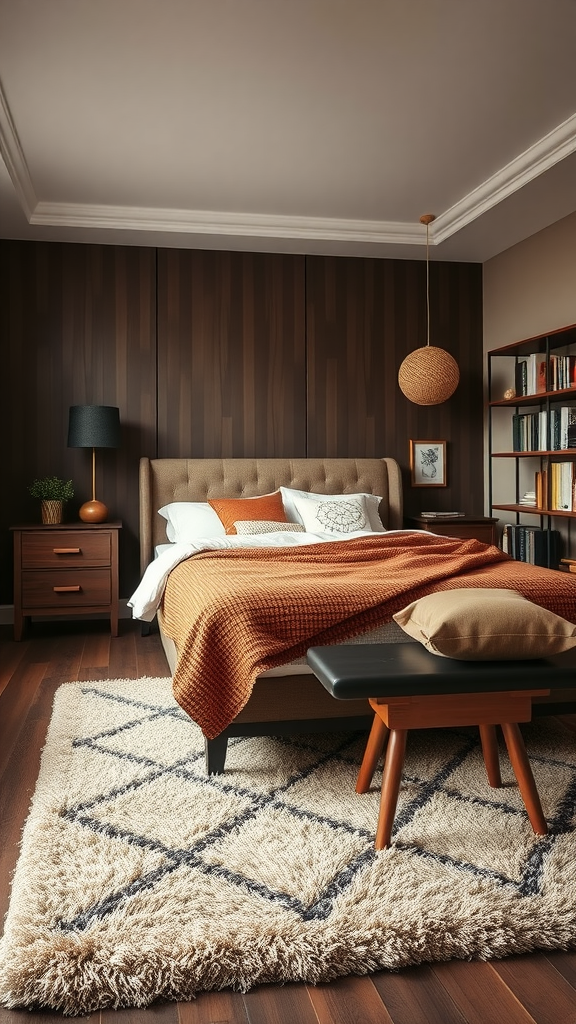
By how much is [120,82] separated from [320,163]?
1.27 metres

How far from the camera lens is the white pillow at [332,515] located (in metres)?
4.62

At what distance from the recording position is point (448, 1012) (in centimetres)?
143

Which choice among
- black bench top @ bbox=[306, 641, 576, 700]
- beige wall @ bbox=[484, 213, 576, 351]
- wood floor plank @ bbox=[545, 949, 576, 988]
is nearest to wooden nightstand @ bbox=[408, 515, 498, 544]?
beige wall @ bbox=[484, 213, 576, 351]

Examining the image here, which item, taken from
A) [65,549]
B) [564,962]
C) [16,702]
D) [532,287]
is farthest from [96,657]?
[532,287]

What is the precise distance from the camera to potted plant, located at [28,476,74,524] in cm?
480

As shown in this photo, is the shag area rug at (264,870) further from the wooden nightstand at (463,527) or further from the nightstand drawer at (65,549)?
the wooden nightstand at (463,527)

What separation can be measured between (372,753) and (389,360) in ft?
12.6

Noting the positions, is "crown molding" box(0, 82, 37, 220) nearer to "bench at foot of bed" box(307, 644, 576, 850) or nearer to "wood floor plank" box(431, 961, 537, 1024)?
"bench at foot of bed" box(307, 644, 576, 850)

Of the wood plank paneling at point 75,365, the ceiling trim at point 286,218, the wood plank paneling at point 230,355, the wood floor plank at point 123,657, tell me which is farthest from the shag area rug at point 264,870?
the ceiling trim at point 286,218

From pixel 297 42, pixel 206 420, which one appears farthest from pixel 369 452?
pixel 297 42

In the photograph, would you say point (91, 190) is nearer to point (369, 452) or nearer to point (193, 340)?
point (193, 340)

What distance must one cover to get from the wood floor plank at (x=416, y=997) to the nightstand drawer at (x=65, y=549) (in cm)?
349

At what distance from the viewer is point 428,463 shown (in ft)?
18.7

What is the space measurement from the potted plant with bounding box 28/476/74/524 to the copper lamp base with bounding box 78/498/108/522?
124mm
